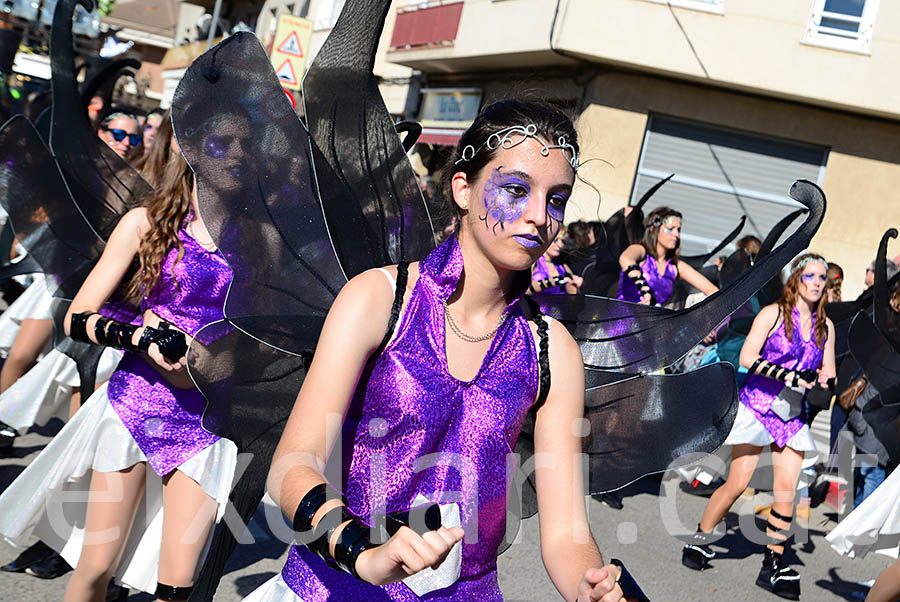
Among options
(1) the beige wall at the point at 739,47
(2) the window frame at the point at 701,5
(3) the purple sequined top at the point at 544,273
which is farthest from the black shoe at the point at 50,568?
(2) the window frame at the point at 701,5

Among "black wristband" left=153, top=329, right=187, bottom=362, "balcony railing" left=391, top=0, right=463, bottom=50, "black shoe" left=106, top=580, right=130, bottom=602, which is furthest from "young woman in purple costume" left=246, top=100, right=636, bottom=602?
"balcony railing" left=391, top=0, right=463, bottom=50

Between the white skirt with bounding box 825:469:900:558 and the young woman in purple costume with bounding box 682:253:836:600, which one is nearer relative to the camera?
the white skirt with bounding box 825:469:900:558

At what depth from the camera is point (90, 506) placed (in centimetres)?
346

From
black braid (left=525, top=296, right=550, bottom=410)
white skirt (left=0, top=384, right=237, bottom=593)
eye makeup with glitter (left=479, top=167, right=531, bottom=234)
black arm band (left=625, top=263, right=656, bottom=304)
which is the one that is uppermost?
eye makeup with glitter (left=479, top=167, right=531, bottom=234)

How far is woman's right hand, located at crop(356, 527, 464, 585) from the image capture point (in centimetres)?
149

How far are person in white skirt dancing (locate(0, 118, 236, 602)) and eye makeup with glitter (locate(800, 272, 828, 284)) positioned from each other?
4457mm

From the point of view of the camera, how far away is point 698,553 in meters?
6.42

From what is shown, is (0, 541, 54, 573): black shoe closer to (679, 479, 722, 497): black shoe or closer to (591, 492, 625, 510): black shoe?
(591, 492, 625, 510): black shoe

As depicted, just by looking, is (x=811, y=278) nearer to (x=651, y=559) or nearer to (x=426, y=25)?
(x=651, y=559)

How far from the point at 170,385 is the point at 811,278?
4.68m

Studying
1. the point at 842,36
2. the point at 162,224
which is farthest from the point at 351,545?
the point at 842,36

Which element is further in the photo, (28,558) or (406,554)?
(28,558)

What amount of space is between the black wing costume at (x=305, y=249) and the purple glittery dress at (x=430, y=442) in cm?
40

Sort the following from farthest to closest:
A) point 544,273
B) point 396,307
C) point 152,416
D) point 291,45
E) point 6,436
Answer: point 291,45
point 544,273
point 6,436
point 152,416
point 396,307
